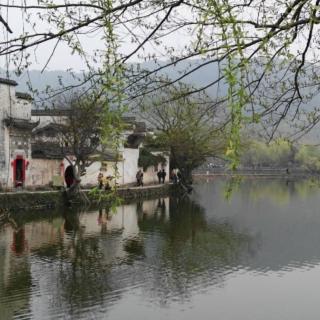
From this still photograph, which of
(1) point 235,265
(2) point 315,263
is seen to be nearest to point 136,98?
(1) point 235,265

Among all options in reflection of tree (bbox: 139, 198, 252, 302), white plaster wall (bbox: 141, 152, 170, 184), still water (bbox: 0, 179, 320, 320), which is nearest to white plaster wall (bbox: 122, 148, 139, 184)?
white plaster wall (bbox: 141, 152, 170, 184)

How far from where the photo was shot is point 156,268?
13.6 m

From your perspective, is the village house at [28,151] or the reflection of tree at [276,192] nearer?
the village house at [28,151]

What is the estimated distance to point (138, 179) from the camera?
1490 inches

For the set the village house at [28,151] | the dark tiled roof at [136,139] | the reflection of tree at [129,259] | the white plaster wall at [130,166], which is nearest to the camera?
the reflection of tree at [129,259]

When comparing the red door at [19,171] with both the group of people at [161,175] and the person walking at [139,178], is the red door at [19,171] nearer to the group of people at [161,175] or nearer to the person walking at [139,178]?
the person walking at [139,178]

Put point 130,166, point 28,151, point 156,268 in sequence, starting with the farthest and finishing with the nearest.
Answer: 1. point 130,166
2. point 28,151
3. point 156,268

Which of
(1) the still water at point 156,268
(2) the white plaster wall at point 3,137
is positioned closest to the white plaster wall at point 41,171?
(2) the white plaster wall at point 3,137

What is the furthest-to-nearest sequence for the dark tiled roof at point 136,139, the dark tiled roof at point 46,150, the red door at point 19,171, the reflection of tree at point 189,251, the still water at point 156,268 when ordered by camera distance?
the dark tiled roof at point 136,139
the dark tiled roof at point 46,150
the red door at point 19,171
the reflection of tree at point 189,251
the still water at point 156,268

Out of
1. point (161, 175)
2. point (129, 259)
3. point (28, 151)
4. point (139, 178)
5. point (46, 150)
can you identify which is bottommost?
point (129, 259)

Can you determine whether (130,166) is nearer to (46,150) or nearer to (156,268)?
(46,150)

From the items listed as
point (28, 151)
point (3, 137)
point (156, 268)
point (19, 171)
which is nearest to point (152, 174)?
point (28, 151)

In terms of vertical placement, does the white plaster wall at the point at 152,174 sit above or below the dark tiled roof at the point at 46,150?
below

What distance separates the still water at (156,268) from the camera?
1046 cm
